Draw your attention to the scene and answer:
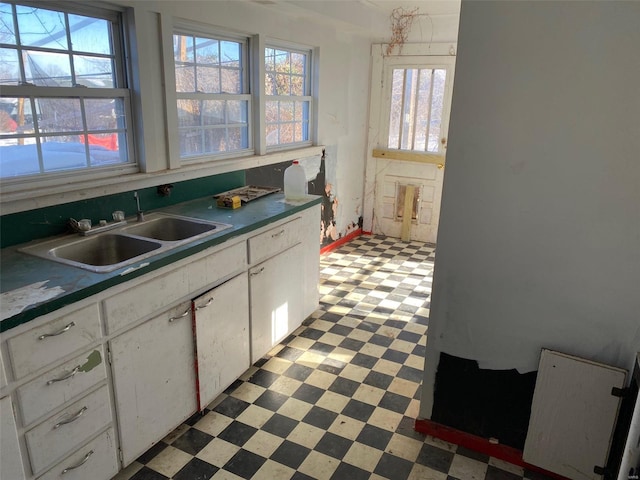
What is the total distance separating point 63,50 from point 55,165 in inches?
22.0

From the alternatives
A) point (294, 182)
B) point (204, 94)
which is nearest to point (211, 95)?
point (204, 94)

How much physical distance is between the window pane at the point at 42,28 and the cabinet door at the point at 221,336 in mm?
1400

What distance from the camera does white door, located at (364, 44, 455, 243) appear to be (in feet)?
16.8

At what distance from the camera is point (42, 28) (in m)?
2.18

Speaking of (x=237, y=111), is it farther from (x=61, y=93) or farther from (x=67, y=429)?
(x=67, y=429)

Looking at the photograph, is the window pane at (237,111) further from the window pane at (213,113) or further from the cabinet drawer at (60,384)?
the cabinet drawer at (60,384)

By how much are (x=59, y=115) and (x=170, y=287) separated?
1.05 m

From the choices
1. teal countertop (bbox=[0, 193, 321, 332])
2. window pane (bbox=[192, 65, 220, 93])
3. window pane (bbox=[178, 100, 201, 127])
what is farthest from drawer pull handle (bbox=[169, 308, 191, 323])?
window pane (bbox=[192, 65, 220, 93])

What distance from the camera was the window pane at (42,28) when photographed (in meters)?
2.10

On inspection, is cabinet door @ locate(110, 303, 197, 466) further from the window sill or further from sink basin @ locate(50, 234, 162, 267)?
the window sill

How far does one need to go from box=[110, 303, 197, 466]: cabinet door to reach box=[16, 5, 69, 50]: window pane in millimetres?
1390

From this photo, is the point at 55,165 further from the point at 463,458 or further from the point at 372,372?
the point at 463,458

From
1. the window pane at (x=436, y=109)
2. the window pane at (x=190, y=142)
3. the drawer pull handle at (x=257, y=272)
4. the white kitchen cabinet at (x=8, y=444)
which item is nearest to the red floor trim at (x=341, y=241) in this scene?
the window pane at (x=436, y=109)

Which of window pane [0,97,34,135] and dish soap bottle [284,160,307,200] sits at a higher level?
window pane [0,97,34,135]
